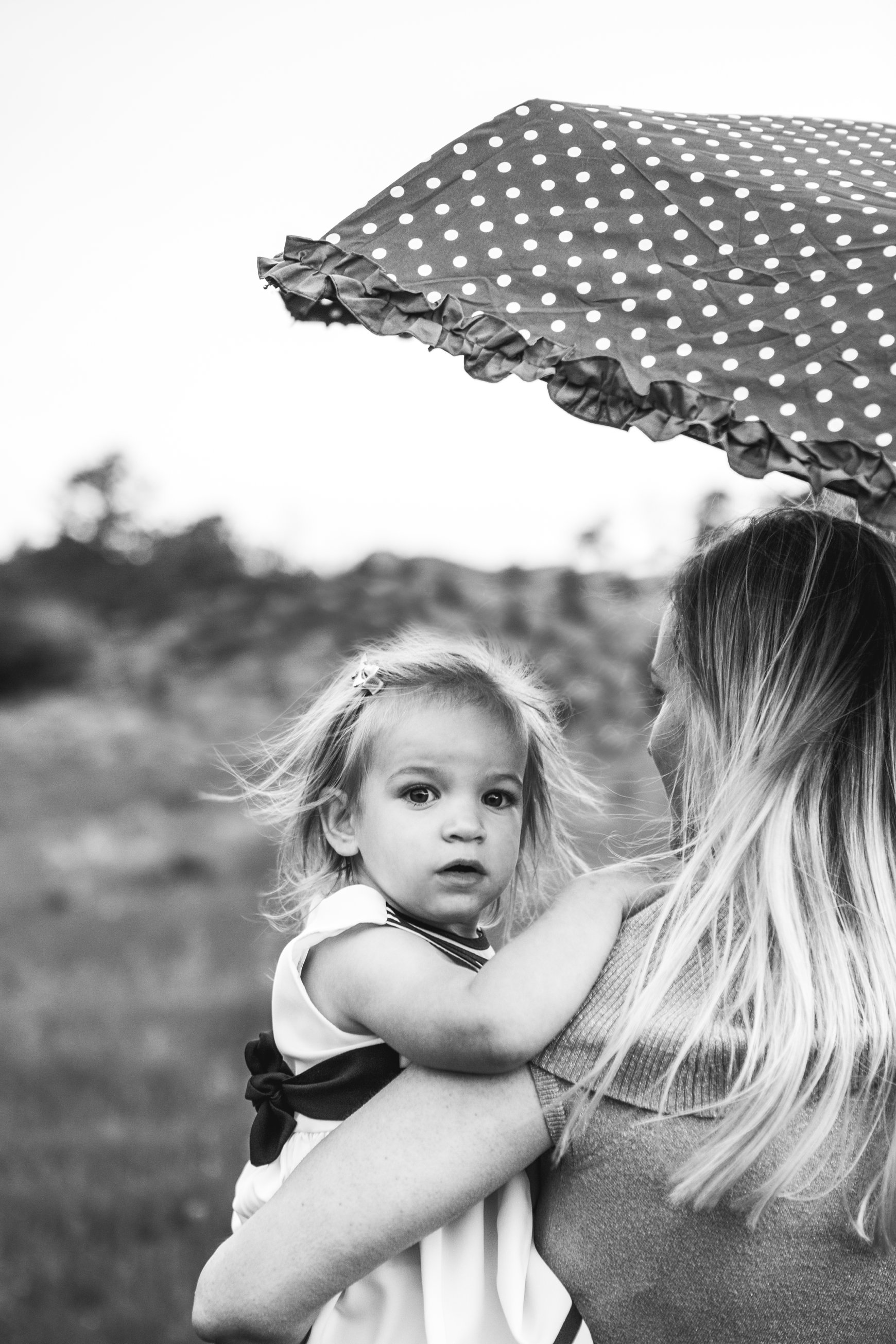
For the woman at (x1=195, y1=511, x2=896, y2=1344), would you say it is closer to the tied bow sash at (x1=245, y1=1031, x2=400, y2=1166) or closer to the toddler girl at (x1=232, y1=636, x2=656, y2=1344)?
the toddler girl at (x1=232, y1=636, x2=656, y2=1344)

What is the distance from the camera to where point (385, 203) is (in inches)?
60.2

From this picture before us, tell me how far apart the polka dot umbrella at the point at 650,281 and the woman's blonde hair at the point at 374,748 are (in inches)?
31.0

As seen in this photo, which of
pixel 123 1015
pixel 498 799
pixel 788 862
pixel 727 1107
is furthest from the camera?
pixel 123 1015

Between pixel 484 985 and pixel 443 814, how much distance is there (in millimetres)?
513

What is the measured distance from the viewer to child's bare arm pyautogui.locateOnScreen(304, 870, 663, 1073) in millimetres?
1492

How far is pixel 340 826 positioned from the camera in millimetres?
2195

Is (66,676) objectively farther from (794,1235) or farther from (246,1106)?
(794,1235)

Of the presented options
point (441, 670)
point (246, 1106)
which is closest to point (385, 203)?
point (441, 670)

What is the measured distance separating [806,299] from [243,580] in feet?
45.6

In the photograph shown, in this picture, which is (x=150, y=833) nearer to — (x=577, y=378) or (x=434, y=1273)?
(x=434, y=1273)

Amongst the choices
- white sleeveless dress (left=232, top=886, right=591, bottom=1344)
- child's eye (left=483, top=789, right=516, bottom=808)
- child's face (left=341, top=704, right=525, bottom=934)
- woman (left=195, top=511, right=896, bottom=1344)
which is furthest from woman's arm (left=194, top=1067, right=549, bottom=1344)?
child's eye (left=483, top=789, right=516, bottom=808)

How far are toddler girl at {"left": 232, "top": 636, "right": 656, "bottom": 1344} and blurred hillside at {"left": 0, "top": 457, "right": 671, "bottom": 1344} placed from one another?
0.25 meters

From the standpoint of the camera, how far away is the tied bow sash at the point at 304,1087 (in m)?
1.77

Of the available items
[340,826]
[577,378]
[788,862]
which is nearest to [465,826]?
[340,826]
